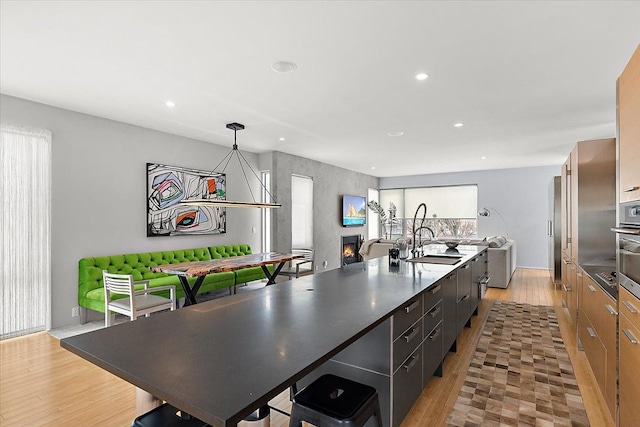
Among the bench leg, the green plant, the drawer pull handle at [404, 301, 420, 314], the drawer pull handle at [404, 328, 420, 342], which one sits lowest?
the bench leg

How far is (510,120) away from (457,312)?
2822 mm

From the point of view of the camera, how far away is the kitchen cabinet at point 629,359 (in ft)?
5.14

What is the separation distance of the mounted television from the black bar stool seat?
24.2ft

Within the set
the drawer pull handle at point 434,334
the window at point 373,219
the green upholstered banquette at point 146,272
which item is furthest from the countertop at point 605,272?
the window at point 373,219

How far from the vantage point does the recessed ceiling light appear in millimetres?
2842

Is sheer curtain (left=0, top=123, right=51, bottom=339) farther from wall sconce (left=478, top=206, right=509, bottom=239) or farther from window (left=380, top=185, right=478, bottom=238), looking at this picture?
wall sconce (left=478, top=206, right=509, bottom=239)

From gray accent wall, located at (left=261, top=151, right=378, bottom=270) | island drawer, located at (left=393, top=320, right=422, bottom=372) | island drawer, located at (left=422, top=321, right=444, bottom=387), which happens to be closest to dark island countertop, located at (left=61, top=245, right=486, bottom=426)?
island drawer, located at (left=393, top=320, right=422, bottom=372)

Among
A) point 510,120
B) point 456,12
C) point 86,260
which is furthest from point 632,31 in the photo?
point 86,260

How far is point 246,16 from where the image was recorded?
85.7 inches

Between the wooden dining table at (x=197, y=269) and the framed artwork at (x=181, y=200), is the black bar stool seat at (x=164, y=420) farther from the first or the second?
the framed artwork at (x=181, y=200)

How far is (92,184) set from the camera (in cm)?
428

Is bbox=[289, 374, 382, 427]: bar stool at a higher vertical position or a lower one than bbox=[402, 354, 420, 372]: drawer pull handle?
higher

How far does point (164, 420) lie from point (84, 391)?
1922 mm

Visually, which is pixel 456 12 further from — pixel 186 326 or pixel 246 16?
pixel 186 326
